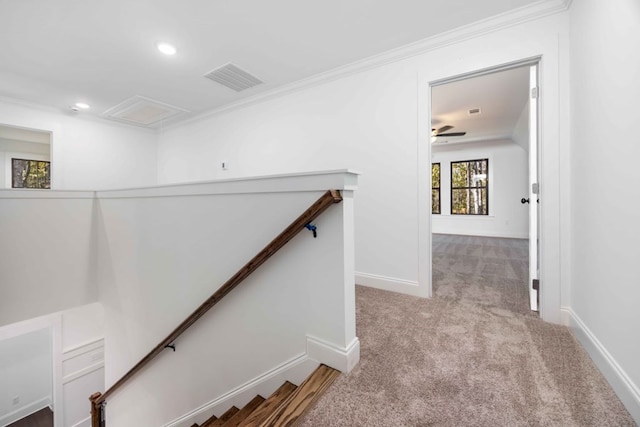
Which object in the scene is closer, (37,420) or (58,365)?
(58,365)

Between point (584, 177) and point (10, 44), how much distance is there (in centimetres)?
471

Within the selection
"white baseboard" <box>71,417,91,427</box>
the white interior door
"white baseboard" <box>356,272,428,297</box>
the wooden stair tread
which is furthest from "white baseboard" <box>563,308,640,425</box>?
"white baseboard" <box>71,417,91,427</box>

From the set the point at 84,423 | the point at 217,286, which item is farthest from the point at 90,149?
the point at 84,423

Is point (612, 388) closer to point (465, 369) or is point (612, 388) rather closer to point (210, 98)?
point (465, 369)

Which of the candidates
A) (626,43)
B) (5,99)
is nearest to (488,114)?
(626,43)

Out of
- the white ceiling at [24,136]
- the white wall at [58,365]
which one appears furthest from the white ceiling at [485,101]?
the white ceiling at [24,136]

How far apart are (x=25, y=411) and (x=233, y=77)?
285 inches

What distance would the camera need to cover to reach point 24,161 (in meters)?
5.29

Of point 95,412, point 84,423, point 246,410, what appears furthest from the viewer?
point 84,423

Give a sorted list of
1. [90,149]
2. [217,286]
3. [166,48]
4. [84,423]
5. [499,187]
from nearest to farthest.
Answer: [217,286] → [166,48] → [84,423] → [90,149] → [499,187]

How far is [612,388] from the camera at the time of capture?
1.21 metres

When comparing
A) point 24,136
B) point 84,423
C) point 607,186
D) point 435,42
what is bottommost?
point 84,423

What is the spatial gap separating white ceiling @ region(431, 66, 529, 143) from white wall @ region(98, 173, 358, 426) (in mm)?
2180

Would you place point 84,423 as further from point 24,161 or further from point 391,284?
point 391,284
